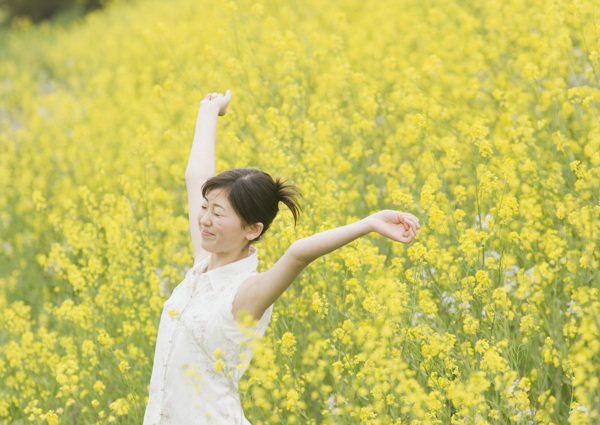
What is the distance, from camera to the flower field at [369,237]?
2701 mm

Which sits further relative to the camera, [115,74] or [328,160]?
[115,74]

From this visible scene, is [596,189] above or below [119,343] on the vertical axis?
above

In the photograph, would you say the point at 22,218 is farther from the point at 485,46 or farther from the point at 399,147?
the point at 485,46

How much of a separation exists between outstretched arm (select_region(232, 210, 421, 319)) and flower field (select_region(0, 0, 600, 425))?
0.86ft

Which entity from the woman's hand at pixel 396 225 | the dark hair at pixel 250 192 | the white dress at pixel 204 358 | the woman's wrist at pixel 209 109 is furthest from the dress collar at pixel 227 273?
the woman's wrist at pixel 209 109

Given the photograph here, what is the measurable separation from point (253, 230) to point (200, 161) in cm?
58

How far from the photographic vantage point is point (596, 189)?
10.6ft

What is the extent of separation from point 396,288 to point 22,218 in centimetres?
519

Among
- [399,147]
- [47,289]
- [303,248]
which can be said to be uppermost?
[303,248]

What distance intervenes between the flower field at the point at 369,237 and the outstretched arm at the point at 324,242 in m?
0.26

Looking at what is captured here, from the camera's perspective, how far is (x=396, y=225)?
7.27 ft

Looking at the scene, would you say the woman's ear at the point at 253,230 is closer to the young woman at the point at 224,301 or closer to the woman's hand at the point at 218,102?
the young woman at the point at 224,301

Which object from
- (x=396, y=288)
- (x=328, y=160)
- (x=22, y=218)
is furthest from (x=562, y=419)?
(x=22, y=218)

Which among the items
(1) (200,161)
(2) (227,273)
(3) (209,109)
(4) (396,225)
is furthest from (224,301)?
(3) (209,109)
